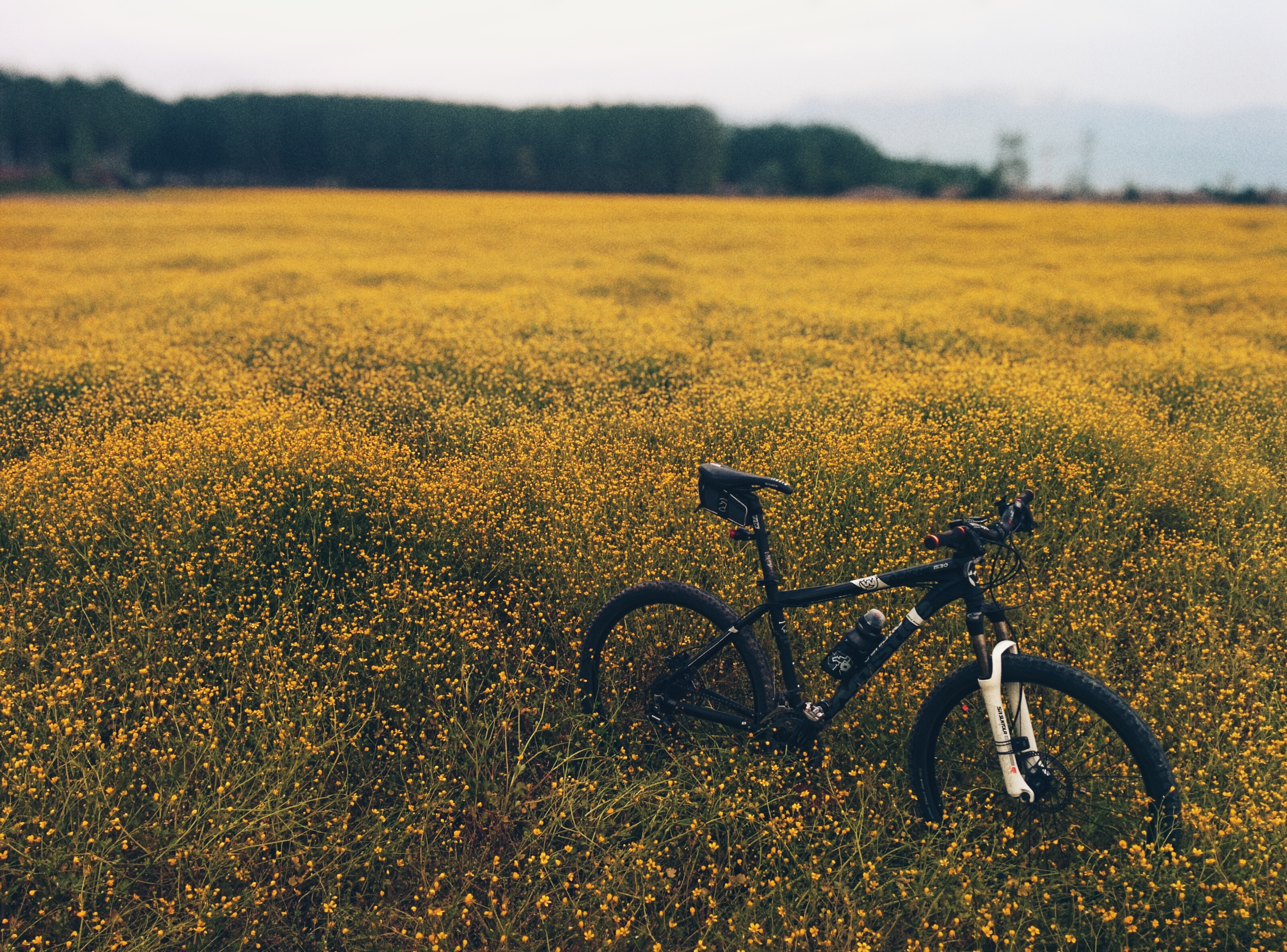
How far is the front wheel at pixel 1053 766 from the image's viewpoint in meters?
2.70

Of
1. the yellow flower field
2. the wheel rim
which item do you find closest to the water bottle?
the wheel rim

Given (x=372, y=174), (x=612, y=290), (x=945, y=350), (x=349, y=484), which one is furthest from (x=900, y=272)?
(x=372, y=174)

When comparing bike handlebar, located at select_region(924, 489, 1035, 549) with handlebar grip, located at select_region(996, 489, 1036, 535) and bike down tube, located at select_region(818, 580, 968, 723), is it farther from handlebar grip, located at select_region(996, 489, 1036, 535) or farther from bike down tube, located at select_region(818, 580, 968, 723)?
bike down tube, located at select_region(818, 580, 968, 723)

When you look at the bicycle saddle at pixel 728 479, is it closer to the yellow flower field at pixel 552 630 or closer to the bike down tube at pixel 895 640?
the bike down tube at pixel 895 640

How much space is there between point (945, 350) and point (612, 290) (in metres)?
7.59

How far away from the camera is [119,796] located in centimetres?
307

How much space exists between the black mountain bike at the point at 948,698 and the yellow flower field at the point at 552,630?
0.54ft

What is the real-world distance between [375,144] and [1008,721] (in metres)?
94.9

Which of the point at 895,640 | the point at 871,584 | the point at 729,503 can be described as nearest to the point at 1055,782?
the point at 895,640

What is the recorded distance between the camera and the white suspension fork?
2.80 meters

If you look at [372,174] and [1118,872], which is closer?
[1118,872]

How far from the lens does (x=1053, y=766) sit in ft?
9.75

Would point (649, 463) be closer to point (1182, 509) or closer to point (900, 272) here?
point (1182, 509)

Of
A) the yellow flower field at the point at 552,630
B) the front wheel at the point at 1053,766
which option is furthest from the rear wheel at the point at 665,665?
the front wheel at the point at 1053,766
